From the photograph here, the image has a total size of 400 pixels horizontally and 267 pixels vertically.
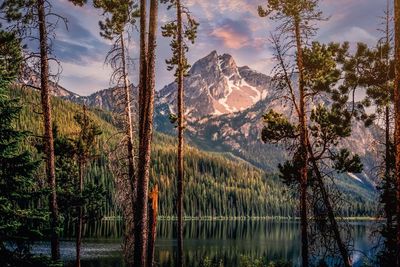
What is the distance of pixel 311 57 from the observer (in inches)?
689

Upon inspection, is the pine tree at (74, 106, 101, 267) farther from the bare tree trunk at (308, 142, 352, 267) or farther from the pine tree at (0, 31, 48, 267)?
the bare tree trunk at (308, 142, 352, 267)

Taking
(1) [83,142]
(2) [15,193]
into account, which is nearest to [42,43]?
(2) [15,193]

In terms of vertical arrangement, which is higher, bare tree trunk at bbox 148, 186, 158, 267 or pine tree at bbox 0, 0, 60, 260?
pine tree at bbox 0, 0, 60, 260

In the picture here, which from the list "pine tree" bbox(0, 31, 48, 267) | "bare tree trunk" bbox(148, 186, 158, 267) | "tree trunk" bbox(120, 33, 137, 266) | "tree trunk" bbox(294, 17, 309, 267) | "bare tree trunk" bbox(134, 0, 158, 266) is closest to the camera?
"bare tree trunk" bbox(134, 0, 158, 266)

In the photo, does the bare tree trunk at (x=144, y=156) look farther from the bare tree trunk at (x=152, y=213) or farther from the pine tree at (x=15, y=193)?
the bare tree trunk at (x=152, y=213)

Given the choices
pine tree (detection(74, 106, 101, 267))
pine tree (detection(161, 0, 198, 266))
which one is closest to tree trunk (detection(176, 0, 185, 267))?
pine tree (detection(161, 0, 198, 266))

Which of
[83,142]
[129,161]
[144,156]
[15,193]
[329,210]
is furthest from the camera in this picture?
[83,142]

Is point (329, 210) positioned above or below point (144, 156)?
below

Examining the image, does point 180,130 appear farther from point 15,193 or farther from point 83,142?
point 83,142

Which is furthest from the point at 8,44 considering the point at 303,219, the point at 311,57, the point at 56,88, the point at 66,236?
the point at 66,236

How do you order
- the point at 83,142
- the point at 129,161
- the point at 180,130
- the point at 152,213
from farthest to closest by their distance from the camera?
the point at 83,142, the point at 180,130, the point at 129,161, the point at 152,213

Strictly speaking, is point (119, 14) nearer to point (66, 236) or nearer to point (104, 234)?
point (66, 236)

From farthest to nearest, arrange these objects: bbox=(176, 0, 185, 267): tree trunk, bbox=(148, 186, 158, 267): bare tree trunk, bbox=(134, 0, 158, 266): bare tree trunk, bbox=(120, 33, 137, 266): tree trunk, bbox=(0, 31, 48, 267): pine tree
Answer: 1. bbox=(176, 0, 185, 267): tree trunk
2. bbox=(120, 33, 137, 266): tree trunk
3. bbox=(148, 186, 158, 267): bare tree trunk
4. bbox=(0, 31, 48, 267): pine tree
5. bbox=(134, 0, 158, 266): bare tree trunk

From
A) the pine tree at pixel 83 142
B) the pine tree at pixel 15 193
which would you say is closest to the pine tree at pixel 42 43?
the pine tree at pixel 15 193
